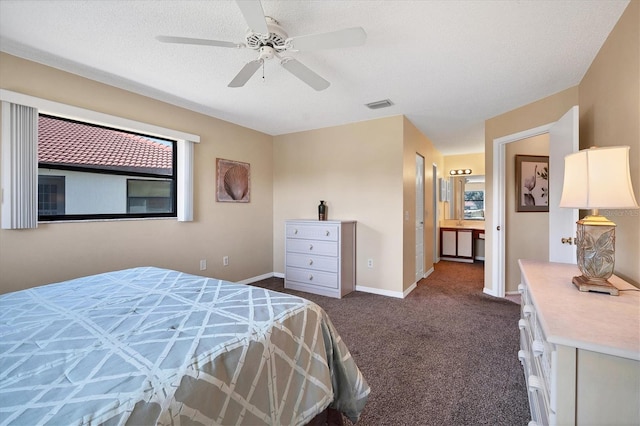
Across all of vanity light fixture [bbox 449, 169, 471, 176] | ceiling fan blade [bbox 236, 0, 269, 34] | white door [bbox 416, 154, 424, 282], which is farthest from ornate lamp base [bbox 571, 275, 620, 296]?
vanity light fixture [bbox 449, 169, 471, 176]

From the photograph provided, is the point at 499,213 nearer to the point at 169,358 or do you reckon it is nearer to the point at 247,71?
the point at 247,71

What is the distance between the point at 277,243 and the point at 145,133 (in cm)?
244

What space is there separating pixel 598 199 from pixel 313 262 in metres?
2.92

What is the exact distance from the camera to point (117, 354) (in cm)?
89

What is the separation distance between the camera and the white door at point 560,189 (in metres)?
2.17

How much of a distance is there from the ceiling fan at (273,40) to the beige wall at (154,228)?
1496 mm

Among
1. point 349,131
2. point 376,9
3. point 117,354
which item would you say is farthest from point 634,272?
point 349,131

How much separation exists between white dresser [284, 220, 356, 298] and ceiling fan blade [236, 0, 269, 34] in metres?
2.37

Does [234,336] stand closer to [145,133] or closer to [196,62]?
[196,62]

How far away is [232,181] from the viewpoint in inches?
154

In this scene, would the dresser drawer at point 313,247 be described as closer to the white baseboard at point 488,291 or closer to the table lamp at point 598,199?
the white baseboard at point 488,291

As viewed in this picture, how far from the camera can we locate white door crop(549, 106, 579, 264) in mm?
2174

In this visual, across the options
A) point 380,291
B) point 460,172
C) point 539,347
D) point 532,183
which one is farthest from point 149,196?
point 460,172

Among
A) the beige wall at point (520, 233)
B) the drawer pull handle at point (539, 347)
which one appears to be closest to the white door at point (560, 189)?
the beige wall at point (520, 233)
